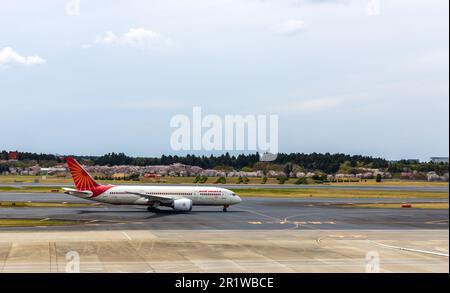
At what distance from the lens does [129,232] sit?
185ft

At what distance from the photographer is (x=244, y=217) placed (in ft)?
246

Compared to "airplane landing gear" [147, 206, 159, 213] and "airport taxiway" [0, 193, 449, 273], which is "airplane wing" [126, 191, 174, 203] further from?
"airplane landing gear" [147, 206, 159, 213]

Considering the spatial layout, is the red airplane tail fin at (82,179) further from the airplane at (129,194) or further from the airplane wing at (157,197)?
the airplane wing at (157,197)

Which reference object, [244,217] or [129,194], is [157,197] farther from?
[244,217]

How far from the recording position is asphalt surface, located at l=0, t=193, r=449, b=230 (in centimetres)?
6431

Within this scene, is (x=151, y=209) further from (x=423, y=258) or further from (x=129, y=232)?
(x=423, y=258)

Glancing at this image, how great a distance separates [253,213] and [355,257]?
129 feet

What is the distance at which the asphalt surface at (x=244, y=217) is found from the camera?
6431 centimetres

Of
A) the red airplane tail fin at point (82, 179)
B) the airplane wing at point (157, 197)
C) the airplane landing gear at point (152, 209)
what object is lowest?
the airplane landing gear at point (152, 209)

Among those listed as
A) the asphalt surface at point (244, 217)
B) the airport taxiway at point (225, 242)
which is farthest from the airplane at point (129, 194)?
the airport taxiway at point (225, 242)

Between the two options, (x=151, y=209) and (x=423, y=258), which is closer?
(x=423, y=258)
